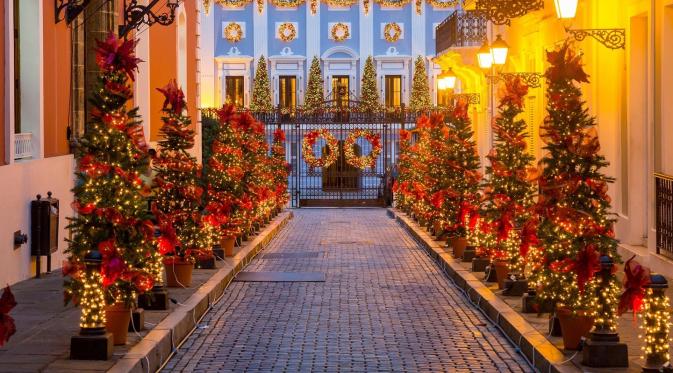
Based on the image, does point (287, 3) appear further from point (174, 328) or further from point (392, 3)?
point (174, 328)

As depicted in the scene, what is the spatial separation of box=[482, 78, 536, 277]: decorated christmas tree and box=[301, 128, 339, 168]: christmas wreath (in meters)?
27.8

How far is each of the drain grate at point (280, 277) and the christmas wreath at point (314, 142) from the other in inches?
959

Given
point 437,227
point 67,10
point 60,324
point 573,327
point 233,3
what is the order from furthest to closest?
point 233,3 → point 437,227 → point 67,10 → point 60,324 → point 573,327

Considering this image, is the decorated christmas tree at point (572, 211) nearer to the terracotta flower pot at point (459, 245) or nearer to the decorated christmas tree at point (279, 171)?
the terracotta flower pot at point (459, 245)

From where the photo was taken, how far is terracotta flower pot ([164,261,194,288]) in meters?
17.0

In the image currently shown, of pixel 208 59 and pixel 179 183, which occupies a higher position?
pixel 208 59

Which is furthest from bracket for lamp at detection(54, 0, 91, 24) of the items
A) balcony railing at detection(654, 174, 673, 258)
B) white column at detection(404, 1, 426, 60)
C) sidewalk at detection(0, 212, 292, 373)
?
white column at detection(404, 1, 426, 60)

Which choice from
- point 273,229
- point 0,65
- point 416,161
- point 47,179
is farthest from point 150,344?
point 416,161

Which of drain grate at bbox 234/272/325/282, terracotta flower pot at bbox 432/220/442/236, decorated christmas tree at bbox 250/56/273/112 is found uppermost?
decorated christmas tree at bbox 250/56/273/112

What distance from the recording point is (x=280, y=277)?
66.7ft

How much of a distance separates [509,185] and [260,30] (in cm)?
4611

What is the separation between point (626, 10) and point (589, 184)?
31.4 ft

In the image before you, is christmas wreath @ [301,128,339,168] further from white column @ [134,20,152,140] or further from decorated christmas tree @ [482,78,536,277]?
decorated christmas tree @ [482,78,536,277]

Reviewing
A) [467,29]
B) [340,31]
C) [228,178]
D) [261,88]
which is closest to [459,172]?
[228,178]
